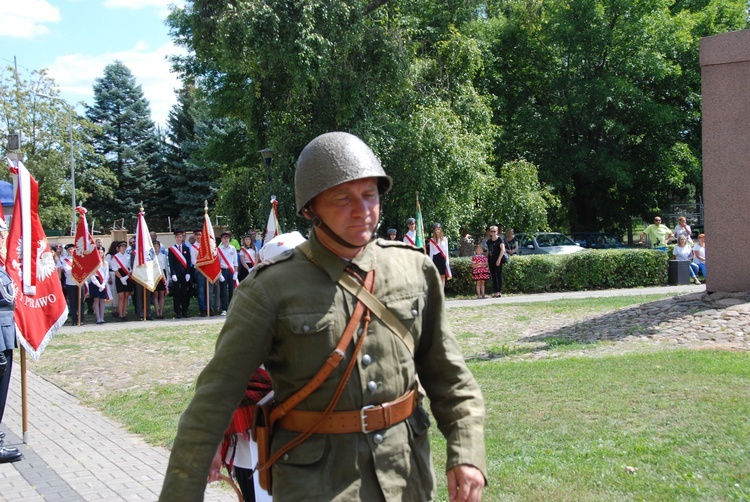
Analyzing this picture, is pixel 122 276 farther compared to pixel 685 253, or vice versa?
pixel 685 253

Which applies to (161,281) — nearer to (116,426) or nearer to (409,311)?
(116,426)

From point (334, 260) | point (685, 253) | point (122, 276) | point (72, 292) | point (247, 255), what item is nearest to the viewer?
point (334, 260)

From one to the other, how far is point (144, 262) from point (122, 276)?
1330 millimetres

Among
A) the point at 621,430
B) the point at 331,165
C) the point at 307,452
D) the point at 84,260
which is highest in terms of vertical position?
the point at 331,165

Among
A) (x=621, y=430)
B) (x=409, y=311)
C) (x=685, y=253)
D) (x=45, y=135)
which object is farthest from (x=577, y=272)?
(x=45, y=135)

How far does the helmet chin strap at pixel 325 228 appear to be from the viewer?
2674mm

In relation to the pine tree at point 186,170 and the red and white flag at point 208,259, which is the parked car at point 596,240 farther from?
the pine tree at point 186,170

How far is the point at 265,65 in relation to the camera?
2206cm

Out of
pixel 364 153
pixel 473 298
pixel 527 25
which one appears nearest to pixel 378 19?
pixel 527 25

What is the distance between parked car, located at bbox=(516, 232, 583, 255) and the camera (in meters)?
29.0

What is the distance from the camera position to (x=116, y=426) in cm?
859

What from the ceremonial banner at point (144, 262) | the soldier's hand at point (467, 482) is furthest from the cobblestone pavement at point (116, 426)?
the ceremonial banner at point (144, 262)

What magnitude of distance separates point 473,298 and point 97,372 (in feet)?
40.7

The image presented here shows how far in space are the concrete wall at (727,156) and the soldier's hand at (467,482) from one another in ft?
40.5
